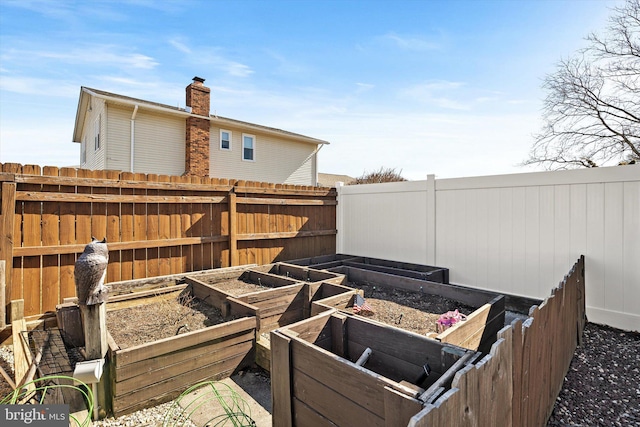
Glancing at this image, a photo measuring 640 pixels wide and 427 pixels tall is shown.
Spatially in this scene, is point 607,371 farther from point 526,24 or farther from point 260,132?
point 260,132

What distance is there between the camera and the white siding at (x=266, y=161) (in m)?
11.8

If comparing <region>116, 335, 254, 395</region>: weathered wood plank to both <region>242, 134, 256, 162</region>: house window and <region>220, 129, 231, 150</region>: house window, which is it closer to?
<region>220, 129, 231, 150</region>: house window

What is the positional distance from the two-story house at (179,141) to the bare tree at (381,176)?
4.48 m

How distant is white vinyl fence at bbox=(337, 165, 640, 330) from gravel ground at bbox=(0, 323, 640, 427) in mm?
860

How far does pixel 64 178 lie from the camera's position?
13.6 ft

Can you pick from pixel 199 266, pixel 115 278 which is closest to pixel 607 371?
pixel 199 266

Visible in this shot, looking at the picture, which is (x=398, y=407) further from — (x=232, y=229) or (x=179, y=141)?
(x=179, y=141)

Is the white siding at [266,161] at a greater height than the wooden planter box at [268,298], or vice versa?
the white siding at [266,161]

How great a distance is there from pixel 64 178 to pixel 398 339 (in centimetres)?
447

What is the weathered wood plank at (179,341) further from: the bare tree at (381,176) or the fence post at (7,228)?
the bare tree at (381,176)

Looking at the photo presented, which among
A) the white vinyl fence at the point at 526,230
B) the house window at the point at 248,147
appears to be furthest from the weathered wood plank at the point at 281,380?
the house window at the point at 248,147

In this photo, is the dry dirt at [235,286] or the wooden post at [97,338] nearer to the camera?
the wooden post at [97,338]

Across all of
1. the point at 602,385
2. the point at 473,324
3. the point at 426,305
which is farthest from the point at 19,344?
the point at 602,385

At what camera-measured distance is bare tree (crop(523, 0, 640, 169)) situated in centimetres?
1216
